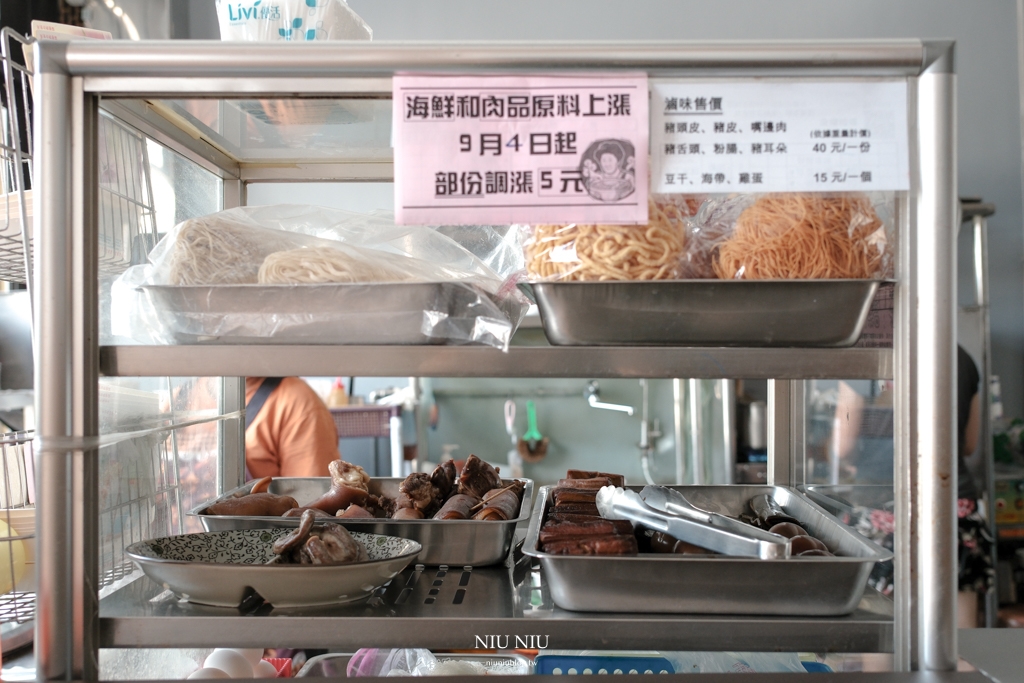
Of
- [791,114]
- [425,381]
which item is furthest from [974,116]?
[791,114]

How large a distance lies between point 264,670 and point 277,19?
94 cm

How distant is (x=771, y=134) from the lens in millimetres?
806

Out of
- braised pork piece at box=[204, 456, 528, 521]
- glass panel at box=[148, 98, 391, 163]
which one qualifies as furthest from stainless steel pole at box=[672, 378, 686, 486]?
glass panel at box=[148, 98, 391, 163]

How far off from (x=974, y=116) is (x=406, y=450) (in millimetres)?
3132

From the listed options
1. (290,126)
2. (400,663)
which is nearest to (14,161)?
(290,126)

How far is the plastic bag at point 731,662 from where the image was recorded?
3.46 ft

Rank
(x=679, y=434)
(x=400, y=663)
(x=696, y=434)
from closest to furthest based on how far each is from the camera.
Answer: (x=400, y=663) < (x=696, y=434) < (x=679, y=434)

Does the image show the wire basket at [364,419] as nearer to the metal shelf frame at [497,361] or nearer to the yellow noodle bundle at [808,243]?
the metal shelf frame at [497,361]

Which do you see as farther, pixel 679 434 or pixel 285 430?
pixel 679 434

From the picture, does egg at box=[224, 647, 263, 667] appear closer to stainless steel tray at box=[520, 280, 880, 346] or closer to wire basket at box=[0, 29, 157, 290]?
wire basket at box=[0, 29, 157, 290]

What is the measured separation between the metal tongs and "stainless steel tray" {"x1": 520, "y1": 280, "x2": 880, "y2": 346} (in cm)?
21

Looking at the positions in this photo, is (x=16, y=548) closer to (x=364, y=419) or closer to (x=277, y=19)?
(x=277, y=19)

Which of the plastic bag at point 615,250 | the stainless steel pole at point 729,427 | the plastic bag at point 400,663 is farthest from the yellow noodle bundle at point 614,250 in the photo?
the stainless steel pole at point 729,427

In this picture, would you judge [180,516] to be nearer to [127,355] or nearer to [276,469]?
[127,355]
